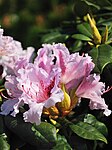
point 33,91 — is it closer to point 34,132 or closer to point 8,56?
point 34,132

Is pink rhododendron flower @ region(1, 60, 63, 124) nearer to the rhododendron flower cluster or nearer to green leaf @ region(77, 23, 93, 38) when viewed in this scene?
the rhododendron flower cluster

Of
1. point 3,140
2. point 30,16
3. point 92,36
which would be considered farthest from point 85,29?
point 30,16

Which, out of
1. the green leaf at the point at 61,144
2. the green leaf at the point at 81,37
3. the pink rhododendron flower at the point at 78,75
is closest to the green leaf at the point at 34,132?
the green leaf at the point at 61,144

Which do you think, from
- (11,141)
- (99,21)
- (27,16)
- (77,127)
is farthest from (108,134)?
(27,16)

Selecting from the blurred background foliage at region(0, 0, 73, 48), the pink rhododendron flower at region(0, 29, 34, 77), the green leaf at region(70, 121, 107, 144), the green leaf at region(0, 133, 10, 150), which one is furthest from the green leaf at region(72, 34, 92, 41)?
the blurred background foliage at region(0, 0, 73, 48)

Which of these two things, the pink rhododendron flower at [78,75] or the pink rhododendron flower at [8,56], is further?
the pink rhododendron flower at [8,56]

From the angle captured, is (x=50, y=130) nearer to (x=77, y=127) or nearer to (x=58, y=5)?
(x=77, y=127)

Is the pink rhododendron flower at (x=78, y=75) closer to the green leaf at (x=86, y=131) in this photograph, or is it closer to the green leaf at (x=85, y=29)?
the green leaf at (x=86, y=131)
